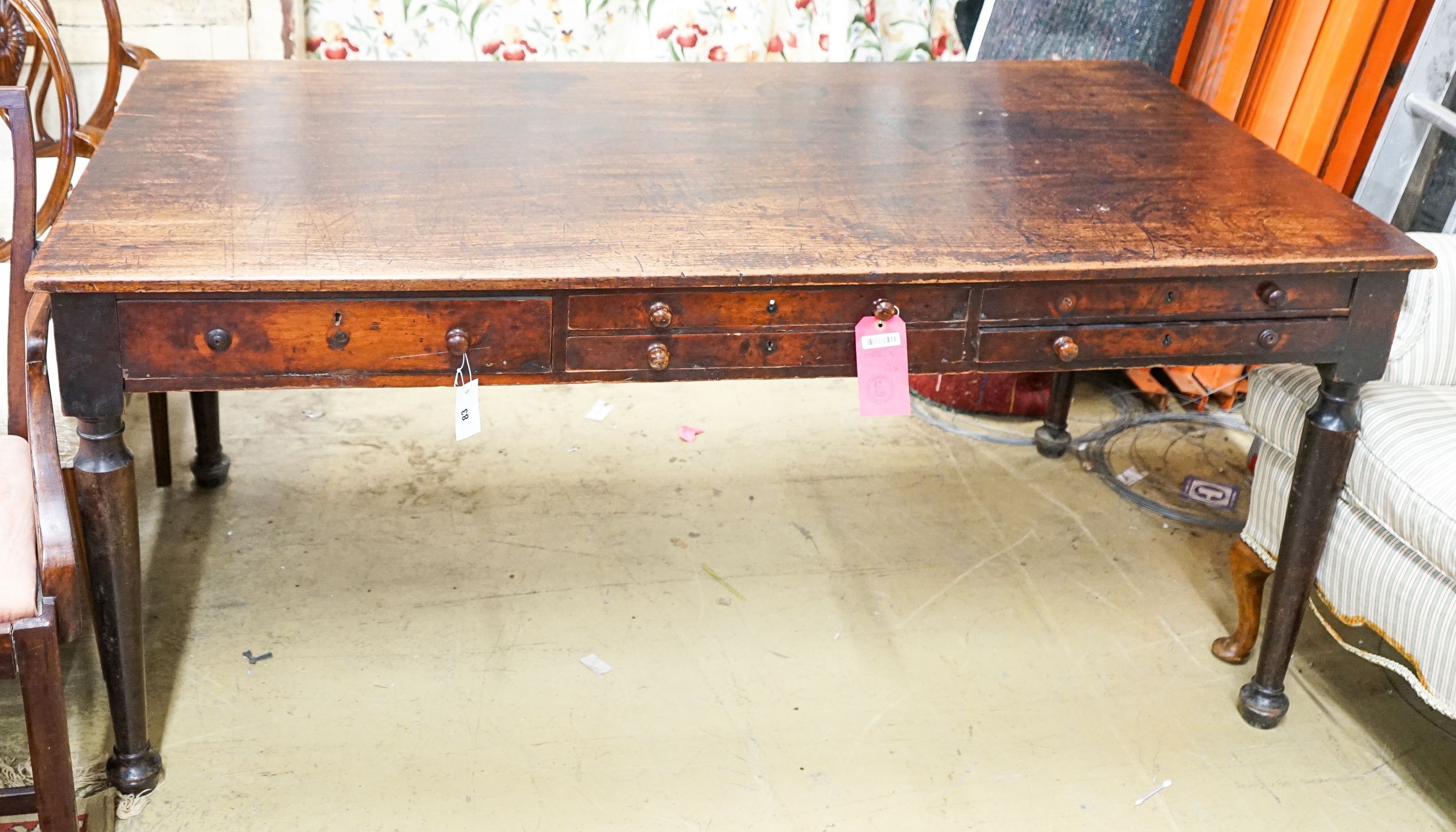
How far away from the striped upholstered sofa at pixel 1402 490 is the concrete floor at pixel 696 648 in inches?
9.9

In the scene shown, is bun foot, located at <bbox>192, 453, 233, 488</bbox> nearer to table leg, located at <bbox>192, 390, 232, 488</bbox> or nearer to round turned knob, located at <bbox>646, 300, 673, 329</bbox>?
table leg, located at <bbox>192, 390, 232, 488</bbox>

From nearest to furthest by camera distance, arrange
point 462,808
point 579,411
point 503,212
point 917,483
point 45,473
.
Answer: point 45,473
point 503,212
point 462,808
point 917,483
point 579,411

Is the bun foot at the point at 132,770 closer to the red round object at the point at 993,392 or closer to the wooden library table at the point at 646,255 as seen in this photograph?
the wooden library table at the point at 646,255

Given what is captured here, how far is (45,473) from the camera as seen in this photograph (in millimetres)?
1587

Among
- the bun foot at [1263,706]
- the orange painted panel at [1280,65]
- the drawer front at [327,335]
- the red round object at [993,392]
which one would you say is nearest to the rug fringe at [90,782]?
the drawer front at [327,335]

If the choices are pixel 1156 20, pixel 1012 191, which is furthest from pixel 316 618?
pixel 1156 20

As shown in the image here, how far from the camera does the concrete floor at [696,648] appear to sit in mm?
1924

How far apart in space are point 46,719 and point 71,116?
1219 millimetres

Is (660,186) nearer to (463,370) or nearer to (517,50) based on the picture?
(463,370)

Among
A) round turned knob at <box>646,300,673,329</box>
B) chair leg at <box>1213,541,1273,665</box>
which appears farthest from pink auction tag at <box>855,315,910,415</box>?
chair leg at <box>1213,541,1273,665</box>

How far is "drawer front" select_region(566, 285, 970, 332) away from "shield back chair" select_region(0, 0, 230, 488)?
1.03m

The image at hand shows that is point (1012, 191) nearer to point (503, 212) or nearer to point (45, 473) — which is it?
point (503, 212)

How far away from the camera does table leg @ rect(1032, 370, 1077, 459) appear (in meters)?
2.78

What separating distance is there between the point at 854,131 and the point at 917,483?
883mm
